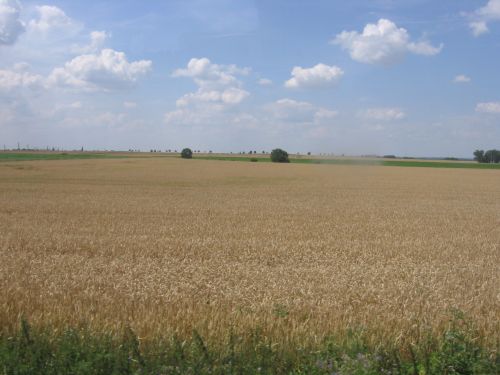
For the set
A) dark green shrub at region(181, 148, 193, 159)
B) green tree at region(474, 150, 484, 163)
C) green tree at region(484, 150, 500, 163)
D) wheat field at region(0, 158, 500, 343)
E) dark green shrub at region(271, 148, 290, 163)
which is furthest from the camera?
green tree at region(474, 150, 484, 163)

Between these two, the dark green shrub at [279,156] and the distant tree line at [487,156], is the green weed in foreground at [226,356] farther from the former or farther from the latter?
the distant tree line at [487,156]

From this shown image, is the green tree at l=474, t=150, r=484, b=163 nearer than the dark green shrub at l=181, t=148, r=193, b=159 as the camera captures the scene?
No

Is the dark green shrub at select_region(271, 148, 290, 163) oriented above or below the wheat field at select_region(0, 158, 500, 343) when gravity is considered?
above

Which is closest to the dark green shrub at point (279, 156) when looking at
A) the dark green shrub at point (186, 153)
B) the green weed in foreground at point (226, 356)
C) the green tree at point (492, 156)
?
the dark green shrub at point (186, 153)

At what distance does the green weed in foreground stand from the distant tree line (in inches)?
5333

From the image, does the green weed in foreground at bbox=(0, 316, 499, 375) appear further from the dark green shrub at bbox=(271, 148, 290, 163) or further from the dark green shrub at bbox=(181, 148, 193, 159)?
the dark green shrub at bbox=(181, 148, 193, 159)

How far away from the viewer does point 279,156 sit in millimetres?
99938

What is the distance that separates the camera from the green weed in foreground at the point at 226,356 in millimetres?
4051

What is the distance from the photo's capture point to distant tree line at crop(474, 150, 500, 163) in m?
122

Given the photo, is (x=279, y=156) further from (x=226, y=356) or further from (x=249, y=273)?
(x=226, y=356)

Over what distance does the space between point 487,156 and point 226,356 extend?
14046 cm

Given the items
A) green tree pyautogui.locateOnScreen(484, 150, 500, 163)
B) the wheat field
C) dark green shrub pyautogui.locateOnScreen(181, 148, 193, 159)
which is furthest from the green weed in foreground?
green tree pyautogui.locateOnScreen(484, 150, 500, 163)

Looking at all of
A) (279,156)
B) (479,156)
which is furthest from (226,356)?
(479,156)

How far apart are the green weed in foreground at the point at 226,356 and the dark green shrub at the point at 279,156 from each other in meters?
95.4
